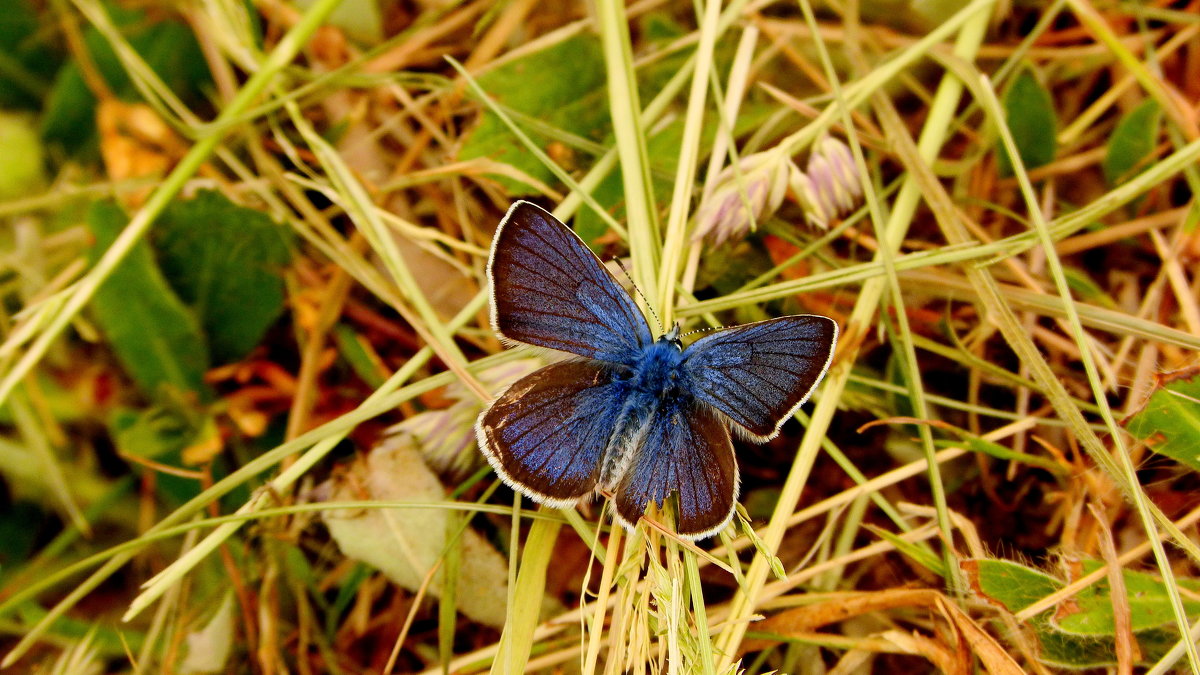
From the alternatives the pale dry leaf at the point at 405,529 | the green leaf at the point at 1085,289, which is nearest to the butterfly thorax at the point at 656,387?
the pale dry leaf at the point at 405,529

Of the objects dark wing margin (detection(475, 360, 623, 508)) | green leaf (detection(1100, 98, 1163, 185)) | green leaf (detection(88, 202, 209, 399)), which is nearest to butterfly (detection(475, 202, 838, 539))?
dark wing margin (detection(475, 360, 623, 508))

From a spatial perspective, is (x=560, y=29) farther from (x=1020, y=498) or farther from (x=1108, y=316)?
(x=1020, y=498)

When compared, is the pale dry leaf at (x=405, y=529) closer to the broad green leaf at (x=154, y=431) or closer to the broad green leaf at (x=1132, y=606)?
the broad green leaf at (x=154, y=431)

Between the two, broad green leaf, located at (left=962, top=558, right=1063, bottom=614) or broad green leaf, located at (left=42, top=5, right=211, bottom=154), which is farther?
broad green leaf, located at (left=42, top=5, right=211, bottom=154)

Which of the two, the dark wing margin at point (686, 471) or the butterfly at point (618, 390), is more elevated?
the butterfly at point (618, 390)

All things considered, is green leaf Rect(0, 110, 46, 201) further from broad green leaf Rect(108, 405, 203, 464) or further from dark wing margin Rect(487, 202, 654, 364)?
dark wing margin Rect(487, 202, 654, 364)

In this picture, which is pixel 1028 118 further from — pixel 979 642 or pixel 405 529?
pixel 405 529

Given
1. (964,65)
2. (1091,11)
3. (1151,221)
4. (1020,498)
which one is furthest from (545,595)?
(1091,11)
